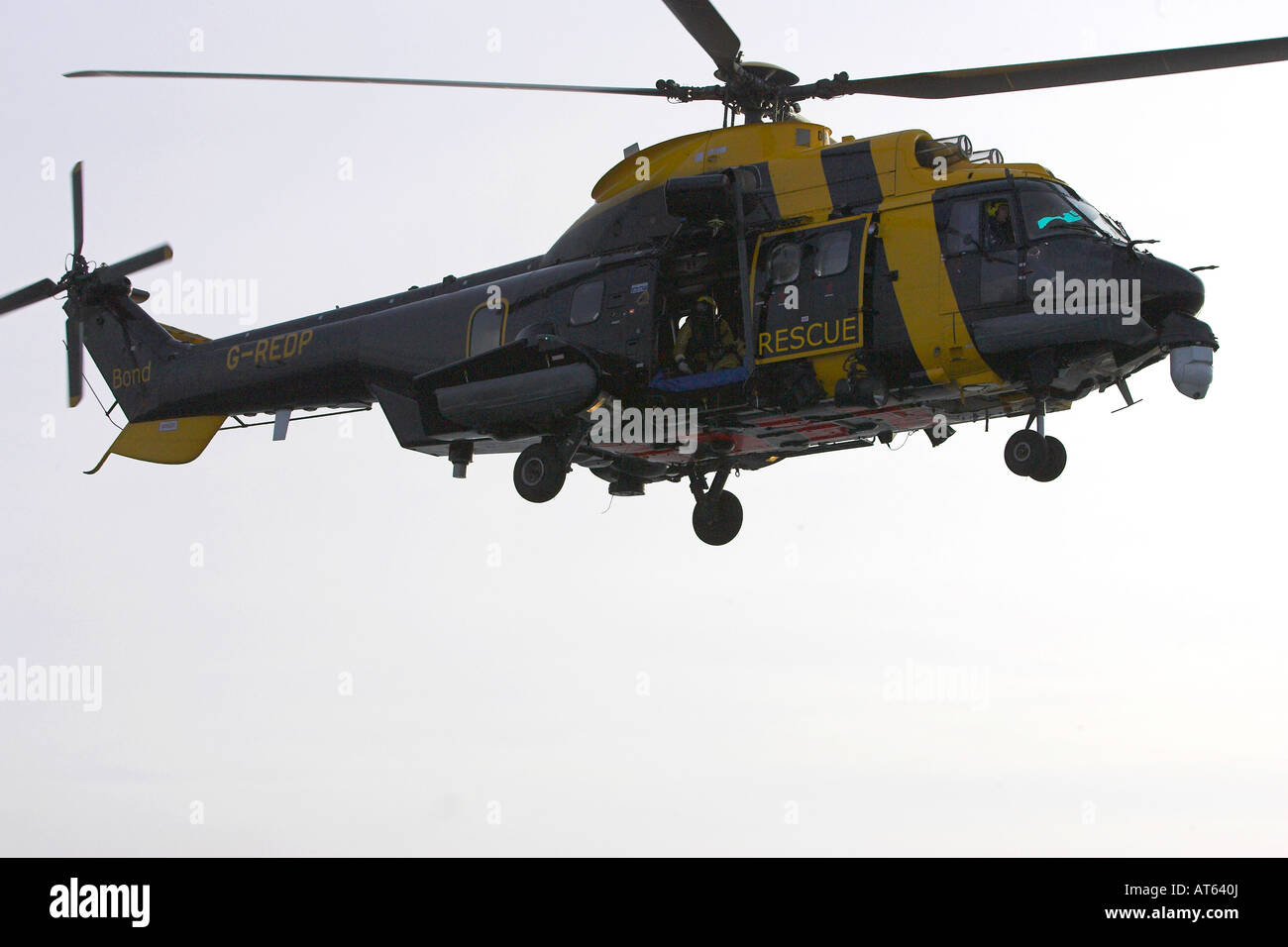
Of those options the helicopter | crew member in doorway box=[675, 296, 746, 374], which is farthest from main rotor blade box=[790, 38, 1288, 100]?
crew member in doorway box=[675, 296, 746, 374]

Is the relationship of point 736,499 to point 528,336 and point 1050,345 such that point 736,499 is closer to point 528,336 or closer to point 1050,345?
point 528,336

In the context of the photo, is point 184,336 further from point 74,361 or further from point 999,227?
point 999,227

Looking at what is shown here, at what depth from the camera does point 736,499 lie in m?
22.1

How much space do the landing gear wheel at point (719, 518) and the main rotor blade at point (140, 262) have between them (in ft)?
28.2

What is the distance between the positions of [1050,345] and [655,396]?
14.5 ft

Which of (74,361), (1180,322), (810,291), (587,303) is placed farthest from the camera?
(74,361)

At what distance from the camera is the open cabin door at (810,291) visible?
59.9 ft

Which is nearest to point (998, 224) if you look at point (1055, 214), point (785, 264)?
point (1055, 214)

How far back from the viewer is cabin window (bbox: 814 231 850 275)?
60.4 feet

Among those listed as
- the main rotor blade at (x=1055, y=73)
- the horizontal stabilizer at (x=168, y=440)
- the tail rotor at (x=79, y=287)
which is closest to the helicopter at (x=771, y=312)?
the main rotor blade at (x=1055, y=73)

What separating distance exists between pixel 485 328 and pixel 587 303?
5.27 ft

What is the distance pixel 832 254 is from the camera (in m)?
18.5

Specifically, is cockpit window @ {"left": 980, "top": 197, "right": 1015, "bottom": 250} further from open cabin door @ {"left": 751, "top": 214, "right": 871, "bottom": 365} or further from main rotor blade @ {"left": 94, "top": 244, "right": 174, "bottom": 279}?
main rotor blade @ {"left": 94, "top": 244, "right": 174, "bottom": 279}

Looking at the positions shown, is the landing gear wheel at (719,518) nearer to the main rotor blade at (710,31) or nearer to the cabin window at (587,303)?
the cabin window at (587,303)
